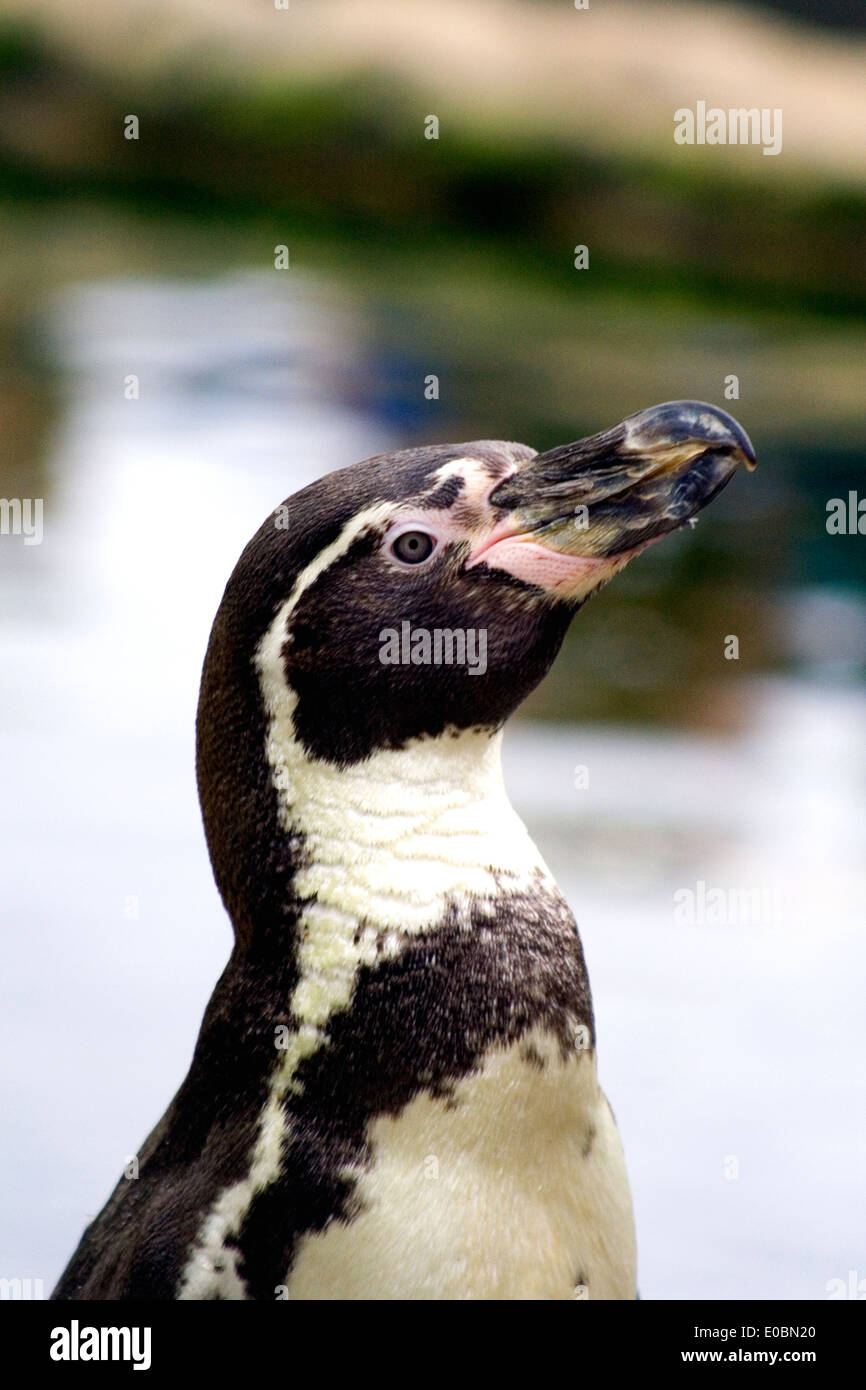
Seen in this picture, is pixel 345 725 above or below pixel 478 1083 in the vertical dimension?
above

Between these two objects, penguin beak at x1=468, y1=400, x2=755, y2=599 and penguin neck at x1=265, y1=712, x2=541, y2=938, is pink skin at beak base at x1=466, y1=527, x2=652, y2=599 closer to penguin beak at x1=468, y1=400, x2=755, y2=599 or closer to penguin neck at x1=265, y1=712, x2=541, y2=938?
penguin beak at x1=468, y1=400, x2=755, y2=599

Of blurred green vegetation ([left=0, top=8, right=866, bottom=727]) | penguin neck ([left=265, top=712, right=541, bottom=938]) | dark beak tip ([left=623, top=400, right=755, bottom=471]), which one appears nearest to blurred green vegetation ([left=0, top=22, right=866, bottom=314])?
blurred green vegetation ([left=0, top=8, right=866, bottom=727])

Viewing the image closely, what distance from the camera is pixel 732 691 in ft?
14.5

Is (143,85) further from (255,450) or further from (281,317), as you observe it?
(255,450)

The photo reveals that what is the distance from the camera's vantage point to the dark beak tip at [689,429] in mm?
1378

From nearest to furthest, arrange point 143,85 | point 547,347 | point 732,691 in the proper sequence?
point 732,691, point 547,347, point 143,85

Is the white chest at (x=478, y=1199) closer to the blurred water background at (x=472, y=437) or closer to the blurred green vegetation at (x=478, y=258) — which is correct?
the blurred water background at (x=472, y=437)

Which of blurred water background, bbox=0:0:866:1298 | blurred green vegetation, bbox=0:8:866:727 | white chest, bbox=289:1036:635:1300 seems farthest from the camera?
blurred green vegetation, bbox=0:8:866:727

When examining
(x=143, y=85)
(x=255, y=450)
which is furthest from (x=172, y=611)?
(x=143, y=85)

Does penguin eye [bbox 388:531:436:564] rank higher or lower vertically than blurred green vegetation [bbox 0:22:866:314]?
lower

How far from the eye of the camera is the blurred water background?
275 cm

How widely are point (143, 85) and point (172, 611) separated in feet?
18.3

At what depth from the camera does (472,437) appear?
6133 mm

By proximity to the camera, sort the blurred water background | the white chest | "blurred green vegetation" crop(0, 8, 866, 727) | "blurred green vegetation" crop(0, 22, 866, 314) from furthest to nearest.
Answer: "blurred green vegetation" crop(0, 22, 866, 314) < "blurred green vegetation" crop(0, 8, 866, 727) < the blurred water background < the white chest
